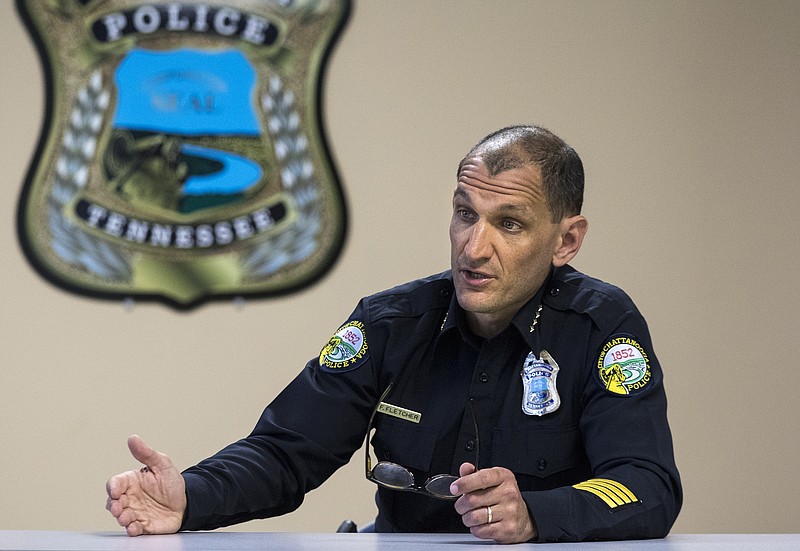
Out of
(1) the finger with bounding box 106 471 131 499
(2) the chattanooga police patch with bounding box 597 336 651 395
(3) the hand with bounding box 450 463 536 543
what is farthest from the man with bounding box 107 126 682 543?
(3) the hand with bounding box 450 463 536 543

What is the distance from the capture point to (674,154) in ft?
12.1

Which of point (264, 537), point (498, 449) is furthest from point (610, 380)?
point (264, 537)

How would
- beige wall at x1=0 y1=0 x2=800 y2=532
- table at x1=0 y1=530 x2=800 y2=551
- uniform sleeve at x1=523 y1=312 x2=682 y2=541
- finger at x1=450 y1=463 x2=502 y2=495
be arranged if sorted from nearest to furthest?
table at x1=0 y1=530 x2=800 y2=551 < finger at x1=450 y1=463 x2=502 y2=495 < uniform sleeve at x1=523 y1=312 x2=682 y2=541 < beige wall at x1=0 y1=0 x2=800 y2=532

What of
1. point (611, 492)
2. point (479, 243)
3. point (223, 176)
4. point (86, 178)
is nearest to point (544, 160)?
point (479, 243)

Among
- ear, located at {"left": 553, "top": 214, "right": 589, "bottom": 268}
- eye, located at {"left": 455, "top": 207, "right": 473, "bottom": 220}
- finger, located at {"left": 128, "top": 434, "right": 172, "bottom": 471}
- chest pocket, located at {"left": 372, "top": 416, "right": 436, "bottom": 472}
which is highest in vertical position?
eye, located at {"left": 455, "top": 207, "right": 473, "bottom": 220}

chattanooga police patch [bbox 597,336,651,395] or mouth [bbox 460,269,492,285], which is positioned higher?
mouth [bbox 460,269,492,285]

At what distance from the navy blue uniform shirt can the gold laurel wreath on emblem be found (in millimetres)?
1385

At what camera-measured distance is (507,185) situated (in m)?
2.01

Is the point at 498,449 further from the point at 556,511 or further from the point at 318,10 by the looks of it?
the point at 318,10

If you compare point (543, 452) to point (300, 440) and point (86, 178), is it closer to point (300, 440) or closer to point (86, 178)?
point (300, 440)

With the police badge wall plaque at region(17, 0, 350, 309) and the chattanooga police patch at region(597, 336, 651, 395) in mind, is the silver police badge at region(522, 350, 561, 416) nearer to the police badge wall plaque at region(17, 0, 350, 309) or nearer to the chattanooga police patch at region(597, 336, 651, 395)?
the chattanooga police patch at region(597, 336, 651, 395)

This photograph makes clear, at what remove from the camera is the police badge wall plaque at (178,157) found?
359 cm

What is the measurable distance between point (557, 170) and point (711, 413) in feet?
6.16

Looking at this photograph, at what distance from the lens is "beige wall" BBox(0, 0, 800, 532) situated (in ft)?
11.7
